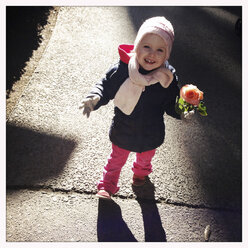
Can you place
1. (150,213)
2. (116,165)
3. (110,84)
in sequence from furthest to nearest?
(150,213) < (116,165) < (110,84)

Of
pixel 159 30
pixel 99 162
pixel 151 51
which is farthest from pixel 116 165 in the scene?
pixel 159 30

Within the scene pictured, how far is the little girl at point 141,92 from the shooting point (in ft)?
6.07

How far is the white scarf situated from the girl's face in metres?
0.06

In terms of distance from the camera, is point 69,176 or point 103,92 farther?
point 69,176

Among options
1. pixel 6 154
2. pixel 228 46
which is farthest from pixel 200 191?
pixel 228 46

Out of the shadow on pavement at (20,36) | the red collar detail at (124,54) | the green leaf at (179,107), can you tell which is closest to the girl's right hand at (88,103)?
the red collar detail at (124,54)

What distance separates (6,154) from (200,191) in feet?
6.53

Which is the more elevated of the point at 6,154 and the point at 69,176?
the point at 6,154

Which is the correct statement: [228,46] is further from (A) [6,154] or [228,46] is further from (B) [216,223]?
(A) [6,154]

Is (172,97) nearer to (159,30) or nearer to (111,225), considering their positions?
(159,30)

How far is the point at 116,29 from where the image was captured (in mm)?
4684

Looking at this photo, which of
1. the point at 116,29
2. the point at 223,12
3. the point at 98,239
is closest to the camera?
the point at 98,239

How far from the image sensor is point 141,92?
2.01 metres

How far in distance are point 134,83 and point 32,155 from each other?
1.47 m
